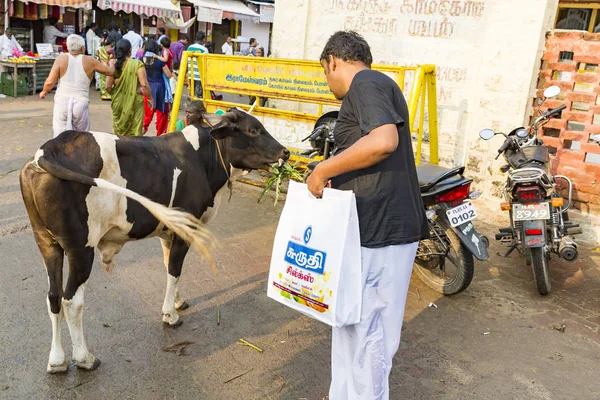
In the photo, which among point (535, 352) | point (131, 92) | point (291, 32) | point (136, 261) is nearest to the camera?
point (535, 352)

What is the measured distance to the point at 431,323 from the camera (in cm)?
421

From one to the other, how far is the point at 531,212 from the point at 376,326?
8.57 feet

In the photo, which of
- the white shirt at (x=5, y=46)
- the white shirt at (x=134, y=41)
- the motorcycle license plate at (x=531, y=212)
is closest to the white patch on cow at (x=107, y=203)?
the motorcycle license plate at (x=531, y=212)

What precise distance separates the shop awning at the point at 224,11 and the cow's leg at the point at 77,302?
18.5m

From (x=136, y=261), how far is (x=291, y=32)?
5.03 metres

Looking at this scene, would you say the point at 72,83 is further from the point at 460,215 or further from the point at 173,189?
the point at 460,215

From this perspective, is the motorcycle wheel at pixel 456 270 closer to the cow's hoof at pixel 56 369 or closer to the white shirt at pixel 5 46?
the cow's hoof at pixel 56 369

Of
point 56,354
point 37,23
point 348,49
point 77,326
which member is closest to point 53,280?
point 77,326

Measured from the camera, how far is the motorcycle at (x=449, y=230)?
4383 mm

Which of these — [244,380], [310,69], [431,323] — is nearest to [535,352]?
[431,323]

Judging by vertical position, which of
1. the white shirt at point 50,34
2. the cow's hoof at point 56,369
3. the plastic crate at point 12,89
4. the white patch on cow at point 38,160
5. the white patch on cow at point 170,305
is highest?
the white shirt at point 50,34

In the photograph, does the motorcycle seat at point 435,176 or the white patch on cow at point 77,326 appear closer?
the white patch on cow at point 77,326

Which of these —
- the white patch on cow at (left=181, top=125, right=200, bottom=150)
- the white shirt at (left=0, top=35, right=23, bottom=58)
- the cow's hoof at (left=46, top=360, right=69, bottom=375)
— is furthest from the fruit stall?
the cow's hoof at (left=46, top=360, right=69, bottom=375)

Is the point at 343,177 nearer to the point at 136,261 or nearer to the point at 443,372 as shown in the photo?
the point at 443,372
